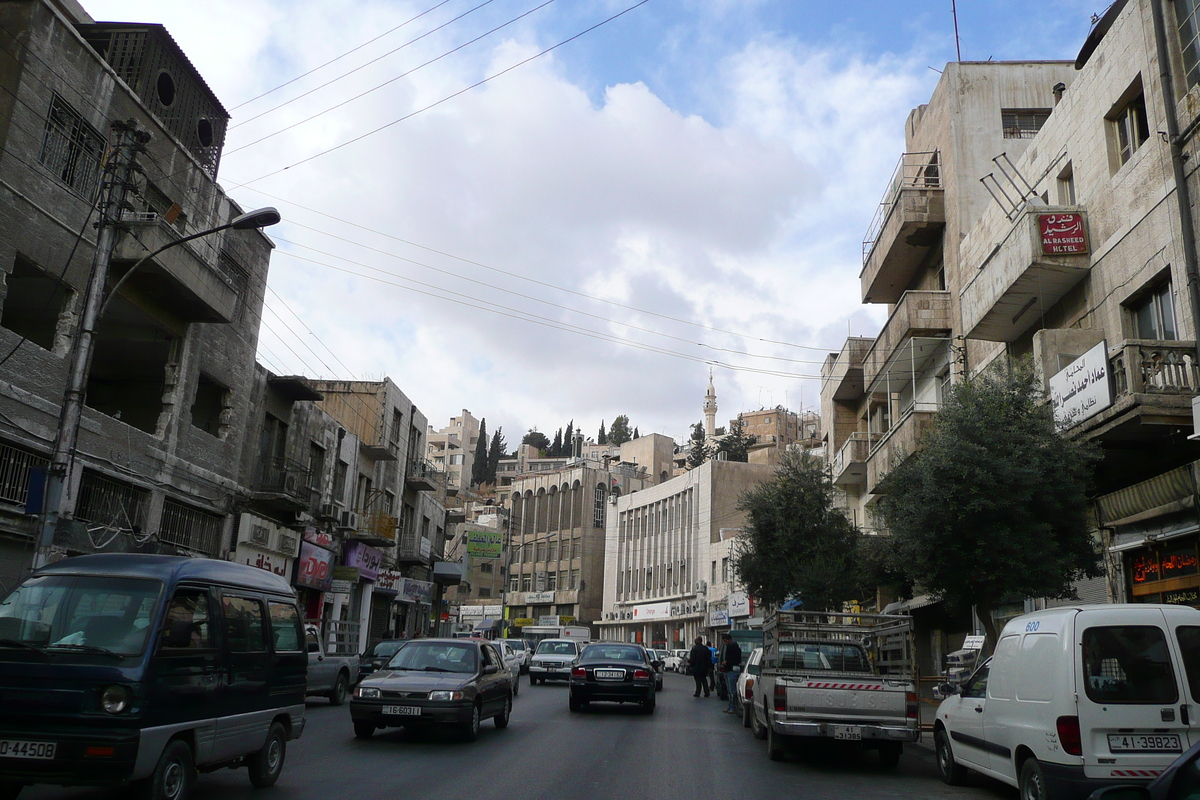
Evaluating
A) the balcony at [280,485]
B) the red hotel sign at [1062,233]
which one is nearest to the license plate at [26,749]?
the red hotel sign at [1062,233]

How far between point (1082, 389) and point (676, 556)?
6179 cm

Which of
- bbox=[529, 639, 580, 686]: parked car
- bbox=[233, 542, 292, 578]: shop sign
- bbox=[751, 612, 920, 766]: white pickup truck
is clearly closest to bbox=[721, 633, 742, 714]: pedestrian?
bbox=[751, 612, 920, 766]: white pickup truck

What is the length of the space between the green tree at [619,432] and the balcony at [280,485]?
116236mm

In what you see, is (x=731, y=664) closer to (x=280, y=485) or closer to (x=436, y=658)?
(x=436, y=658)

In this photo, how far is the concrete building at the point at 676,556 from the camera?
6831 centimetres

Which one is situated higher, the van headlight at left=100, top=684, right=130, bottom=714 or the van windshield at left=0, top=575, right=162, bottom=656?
the van windshield at left=0, top=575, right=162, bottom=656

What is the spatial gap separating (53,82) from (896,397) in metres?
25.5

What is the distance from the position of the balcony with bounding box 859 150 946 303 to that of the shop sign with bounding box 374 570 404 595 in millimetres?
22942

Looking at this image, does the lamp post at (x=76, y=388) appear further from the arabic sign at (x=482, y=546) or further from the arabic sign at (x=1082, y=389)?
the arabic sign at (x=482, y=546)

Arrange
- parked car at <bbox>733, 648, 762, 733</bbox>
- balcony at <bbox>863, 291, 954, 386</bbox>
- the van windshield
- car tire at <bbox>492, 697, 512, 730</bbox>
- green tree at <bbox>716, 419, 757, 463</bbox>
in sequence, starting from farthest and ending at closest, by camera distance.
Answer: green tree at <bbox>716, 419, 757, 463</bbox> → balcony at <bbox>863, 291, 954, 386</bbox> → parked car at <bbox>733, 648, 762, 733</bbox> → car tire at <bbox>492, 697, 512, 730</bbox> → the van windshield

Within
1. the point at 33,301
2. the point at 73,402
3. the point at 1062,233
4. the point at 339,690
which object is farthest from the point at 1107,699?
the point at 33,301

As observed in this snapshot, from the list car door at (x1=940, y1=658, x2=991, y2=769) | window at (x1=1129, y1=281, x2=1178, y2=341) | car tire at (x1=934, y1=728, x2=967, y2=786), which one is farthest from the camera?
window at (x1=1129, y1=281, x2=1178, y2=341)

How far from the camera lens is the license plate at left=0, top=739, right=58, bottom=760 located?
21.3 ft

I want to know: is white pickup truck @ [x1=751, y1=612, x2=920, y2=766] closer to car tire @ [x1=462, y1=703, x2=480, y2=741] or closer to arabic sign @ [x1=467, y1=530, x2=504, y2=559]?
car tire @ [x1=462, y1=703, x2=480, y2=741]
